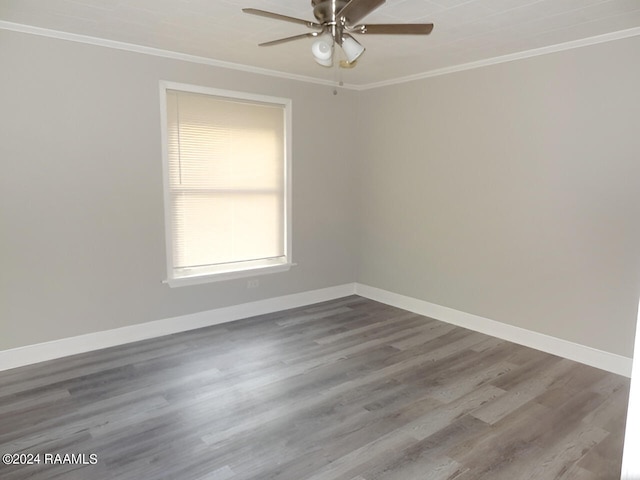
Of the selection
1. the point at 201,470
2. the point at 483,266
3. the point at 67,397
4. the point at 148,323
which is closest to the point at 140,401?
the point at 67,397

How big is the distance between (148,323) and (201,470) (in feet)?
6.61

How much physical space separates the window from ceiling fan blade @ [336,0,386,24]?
225 cm

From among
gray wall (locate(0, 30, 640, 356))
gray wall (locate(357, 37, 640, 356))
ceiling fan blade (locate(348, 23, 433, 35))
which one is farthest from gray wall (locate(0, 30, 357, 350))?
ceiling fan blade (locate(348, 23, 433, 35))

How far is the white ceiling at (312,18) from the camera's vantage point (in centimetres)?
254

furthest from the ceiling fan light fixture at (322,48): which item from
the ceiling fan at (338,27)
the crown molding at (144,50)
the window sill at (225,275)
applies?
the window sill at (225,275)

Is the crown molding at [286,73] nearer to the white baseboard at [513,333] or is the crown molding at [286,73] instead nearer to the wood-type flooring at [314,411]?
the white baseboard at [513,333]

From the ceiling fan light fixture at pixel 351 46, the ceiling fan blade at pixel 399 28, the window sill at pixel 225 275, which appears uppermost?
the ceiling fan blade at pixel 399 28

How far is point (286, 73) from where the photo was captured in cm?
435

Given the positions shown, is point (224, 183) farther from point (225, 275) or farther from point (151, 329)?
point (151, 329)

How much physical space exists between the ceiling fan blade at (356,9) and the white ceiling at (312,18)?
575 mm

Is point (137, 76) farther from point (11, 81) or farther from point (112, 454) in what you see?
point (112, 454)

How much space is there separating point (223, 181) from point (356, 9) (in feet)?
8.42

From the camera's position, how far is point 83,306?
348cm

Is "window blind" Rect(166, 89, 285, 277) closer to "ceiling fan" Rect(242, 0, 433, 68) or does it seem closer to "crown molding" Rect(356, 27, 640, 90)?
"crown molding" Rect(356, 27, 640, 90)
